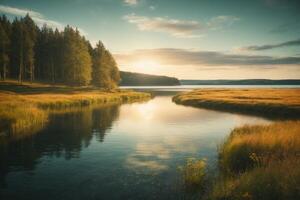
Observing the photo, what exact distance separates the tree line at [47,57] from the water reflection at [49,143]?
53007mm

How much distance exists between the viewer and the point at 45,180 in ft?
57.7

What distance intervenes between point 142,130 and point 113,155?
1334 cm

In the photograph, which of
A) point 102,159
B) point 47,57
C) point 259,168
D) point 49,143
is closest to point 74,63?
point 47,57

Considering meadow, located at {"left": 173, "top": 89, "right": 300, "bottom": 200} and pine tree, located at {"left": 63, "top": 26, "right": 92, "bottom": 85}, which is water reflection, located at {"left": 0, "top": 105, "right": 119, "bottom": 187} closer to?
meadow, located at {"left": 173, "top": 89, "right": 300, "bottom": 200}

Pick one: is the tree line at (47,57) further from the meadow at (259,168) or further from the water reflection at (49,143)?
the meadow at (259,168)

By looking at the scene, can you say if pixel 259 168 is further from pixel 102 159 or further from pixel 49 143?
pixel 49 143

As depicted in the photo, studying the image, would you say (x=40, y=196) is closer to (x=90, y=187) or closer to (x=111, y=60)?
(x=90, y=187)

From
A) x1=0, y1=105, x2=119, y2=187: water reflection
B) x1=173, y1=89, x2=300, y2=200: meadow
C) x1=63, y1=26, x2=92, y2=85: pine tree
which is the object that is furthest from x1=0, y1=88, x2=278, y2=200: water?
x1=63, y1=26, x2=92, y2=85: pine tree

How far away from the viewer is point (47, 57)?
105 meters

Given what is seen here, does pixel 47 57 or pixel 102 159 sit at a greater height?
pixel 47 57

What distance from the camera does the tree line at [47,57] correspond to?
88.8m

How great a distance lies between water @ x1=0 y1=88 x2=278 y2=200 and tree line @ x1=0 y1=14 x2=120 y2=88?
54.1 m

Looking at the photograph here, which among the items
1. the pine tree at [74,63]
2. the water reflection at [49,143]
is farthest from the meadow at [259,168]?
the pine tree at [74,63]

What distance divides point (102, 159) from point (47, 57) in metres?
91.6
